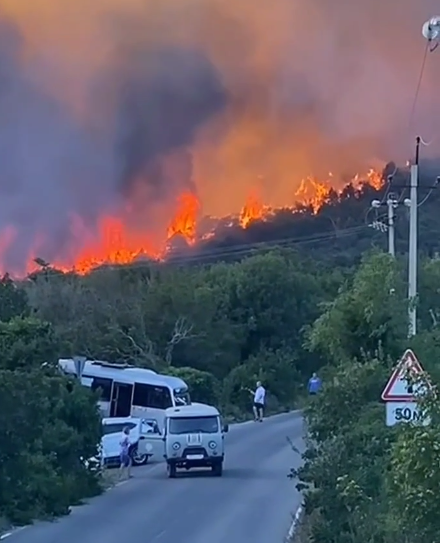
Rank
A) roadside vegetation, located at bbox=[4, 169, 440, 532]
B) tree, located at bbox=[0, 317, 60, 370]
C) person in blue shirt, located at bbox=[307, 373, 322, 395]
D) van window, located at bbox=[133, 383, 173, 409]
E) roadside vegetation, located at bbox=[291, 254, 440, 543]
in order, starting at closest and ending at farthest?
roadside vegetation, located at bbox=[291, 254, 440, 543], roadside vegetation, located at bbox=[4, 169, 440, 532], tree, located at bbox=[0, 317, 60, 370], person in blue shirt, located at bbox=[307, 373, 322, 395], van window, located at bbox=[133, 383, 173, 409]

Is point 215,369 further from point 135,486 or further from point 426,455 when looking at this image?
point 426,455

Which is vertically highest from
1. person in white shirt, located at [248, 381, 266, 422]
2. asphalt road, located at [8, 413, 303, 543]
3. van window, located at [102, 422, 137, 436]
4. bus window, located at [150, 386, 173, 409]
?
person in white shirt, located at [248, 381, 266, 422]

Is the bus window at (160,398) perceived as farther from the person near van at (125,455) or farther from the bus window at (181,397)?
the person near van at (125,455)

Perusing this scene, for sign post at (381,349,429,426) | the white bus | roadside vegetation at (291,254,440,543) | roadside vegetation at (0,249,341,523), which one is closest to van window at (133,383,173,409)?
the white bus

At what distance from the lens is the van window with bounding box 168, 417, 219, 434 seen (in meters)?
31.3

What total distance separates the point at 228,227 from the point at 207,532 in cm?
8257

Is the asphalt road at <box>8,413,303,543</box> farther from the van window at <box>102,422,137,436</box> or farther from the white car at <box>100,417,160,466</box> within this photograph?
the van window at <box>102,422,137,436</box>

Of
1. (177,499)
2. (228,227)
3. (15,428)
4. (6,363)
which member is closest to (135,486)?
(177,499)

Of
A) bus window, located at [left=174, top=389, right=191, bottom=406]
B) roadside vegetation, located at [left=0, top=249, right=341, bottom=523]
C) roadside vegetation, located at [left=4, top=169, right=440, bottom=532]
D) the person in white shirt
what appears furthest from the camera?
roadside vegetation, located at [left=0, top=249, right=341, bottom=523]

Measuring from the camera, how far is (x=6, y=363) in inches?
935

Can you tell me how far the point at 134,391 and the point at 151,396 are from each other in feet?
2.19

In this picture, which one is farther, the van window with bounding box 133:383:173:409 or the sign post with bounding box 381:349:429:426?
the van window with bounding box 133:383:173:409

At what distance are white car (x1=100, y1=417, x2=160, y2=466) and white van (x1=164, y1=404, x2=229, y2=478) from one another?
7.20 feet

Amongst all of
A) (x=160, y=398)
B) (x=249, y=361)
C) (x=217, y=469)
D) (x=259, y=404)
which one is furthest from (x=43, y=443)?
(x=249, y=361)
